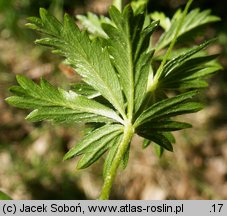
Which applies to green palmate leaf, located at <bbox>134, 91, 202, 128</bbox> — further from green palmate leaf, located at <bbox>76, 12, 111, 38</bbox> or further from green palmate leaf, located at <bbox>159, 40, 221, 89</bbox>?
green palmate leaf, located at <bbox>76, 12, 111, 38</bbox>

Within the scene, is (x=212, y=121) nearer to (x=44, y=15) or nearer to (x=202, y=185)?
(x=202, y=185)

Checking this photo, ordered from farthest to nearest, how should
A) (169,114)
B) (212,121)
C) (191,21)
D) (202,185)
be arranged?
(212,121) → (202,185) → (191,21) → (169,114)

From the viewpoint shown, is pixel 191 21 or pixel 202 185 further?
pixel 202 185

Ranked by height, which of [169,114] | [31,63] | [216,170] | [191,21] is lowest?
[169,114]

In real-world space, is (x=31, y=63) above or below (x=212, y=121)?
above

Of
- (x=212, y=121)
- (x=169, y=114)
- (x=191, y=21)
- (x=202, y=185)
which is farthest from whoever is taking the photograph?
(x=212, y=121)

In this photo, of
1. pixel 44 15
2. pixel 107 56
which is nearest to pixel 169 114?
pixel 107 56
